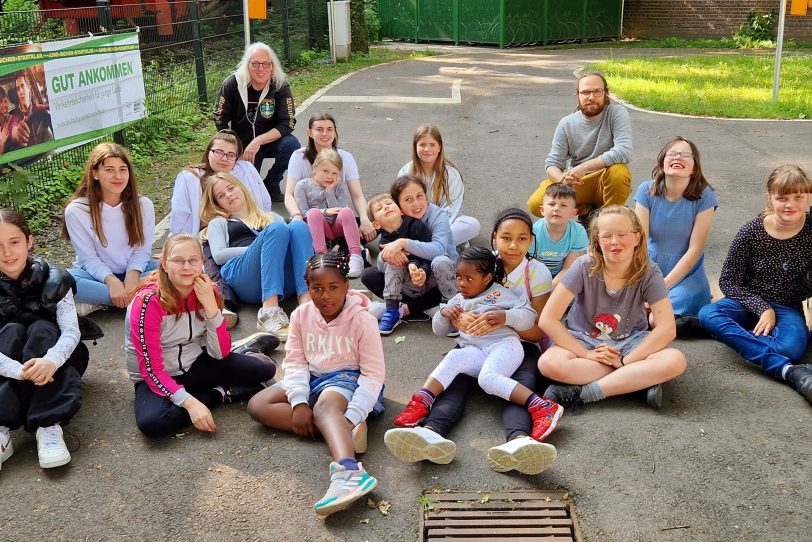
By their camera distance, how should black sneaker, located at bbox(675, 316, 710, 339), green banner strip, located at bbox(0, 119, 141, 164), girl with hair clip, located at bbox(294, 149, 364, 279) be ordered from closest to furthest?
black sneaker, located at bbox(675, 316, 710, 339) → girl with hair clip, located at bbox(294, 149, 364, 279) → green banner strip, located at bbox(0, 119, 141, 164)

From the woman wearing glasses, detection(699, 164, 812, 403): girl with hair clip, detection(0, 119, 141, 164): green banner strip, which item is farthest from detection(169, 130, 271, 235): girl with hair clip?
detection(699, 164, 812, 403): girl with hair clip

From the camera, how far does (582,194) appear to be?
6.74 m

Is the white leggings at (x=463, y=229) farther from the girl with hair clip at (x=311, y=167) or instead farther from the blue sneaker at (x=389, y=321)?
the blue sneaker at (x=389, y=321)

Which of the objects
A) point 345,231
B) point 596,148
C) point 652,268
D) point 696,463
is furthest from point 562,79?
point 696,463

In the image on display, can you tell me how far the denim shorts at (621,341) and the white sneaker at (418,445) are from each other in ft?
3.76

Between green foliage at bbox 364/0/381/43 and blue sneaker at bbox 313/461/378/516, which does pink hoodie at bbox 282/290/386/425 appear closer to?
blue sneaker at bbox 313/461/378/516

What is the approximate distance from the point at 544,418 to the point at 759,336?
1.55m

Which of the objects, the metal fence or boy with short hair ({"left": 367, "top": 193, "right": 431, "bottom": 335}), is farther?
the metal fence

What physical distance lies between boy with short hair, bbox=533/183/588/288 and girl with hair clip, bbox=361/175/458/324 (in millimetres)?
633

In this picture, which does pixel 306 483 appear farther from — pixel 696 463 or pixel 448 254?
pixel 448 254

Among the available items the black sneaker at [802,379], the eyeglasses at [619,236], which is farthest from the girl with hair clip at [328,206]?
the black sneaker at [802,379]

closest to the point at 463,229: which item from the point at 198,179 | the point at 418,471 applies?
the point at 198,179

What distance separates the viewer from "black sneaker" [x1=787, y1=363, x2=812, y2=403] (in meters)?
4.17

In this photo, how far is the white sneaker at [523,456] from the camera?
11.5 ft
